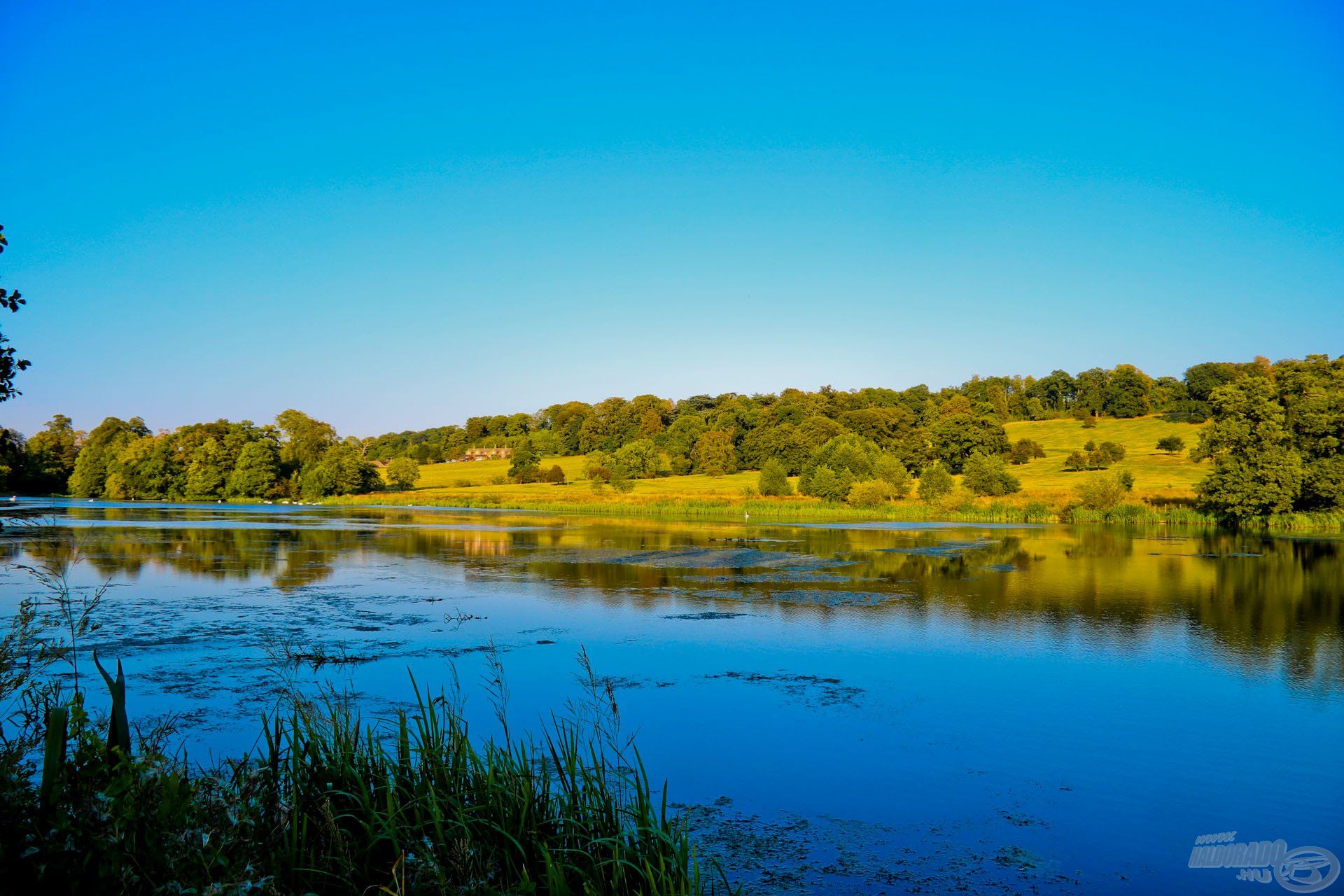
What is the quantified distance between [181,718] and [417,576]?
1232 cm

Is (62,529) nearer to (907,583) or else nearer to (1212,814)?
(907,583)

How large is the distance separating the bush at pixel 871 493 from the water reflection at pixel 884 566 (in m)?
12.6

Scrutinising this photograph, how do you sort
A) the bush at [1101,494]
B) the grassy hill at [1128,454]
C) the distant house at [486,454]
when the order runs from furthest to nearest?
the distant house at [486,454] → the grassy hill at [1128,454] → the bush at [1101,494]

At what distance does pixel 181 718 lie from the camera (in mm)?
8461

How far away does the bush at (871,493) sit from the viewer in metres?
53.6

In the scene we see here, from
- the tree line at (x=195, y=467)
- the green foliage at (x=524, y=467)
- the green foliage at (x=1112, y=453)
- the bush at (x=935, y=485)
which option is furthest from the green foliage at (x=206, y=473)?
the green foliage at (x=1112, y=453)

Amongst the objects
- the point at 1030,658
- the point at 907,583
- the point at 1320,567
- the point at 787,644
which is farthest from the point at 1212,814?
the point at 1320,567

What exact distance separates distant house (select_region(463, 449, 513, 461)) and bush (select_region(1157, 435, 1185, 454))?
70442 millimetres

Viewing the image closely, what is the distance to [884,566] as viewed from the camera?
23.8m

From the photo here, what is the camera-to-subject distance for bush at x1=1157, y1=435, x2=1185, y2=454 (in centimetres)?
6562

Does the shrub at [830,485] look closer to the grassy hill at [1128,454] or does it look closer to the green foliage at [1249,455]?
the grassy hill at [1128,454]

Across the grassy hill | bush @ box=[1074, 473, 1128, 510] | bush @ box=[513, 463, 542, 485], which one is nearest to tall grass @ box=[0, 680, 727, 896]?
bush @ box=[1074, 473, 1128, 510]

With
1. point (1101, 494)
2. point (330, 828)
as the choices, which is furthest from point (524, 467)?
A: point (330, 828)

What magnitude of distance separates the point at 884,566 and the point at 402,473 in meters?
65.3
